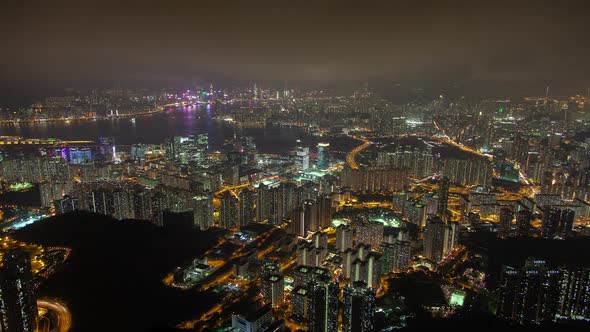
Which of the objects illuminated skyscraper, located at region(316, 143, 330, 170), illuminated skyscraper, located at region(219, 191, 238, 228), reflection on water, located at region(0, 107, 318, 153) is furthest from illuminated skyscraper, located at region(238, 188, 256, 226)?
reflection on water, located at region(0, 107, 318, 153)

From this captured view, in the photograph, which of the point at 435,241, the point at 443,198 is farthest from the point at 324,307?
the point at 443,198

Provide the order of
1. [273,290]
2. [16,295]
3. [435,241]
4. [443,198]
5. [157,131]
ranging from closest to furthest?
[16,295] → [273,290] → [435,241] → [443,198] → [157,131]

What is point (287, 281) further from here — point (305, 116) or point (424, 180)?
point (305, 116)

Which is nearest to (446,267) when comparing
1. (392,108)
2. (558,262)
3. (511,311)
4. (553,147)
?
(511,311)

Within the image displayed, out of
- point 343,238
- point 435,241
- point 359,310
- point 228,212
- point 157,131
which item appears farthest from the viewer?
point 157,131

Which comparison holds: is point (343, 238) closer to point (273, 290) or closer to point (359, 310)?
point (273, 290)

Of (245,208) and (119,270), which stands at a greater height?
(245,208)

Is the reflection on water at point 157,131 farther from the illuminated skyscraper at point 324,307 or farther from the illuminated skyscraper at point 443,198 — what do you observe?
the illuminated skyscraper at point 324,307

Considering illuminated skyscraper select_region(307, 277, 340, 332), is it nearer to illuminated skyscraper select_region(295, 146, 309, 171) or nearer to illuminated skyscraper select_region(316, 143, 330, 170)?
illuminated skyscraper select_region(295, 146, 309, 171)

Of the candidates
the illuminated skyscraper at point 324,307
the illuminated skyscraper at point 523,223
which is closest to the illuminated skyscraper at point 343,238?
the illuminated skyscraper at point 324,307
